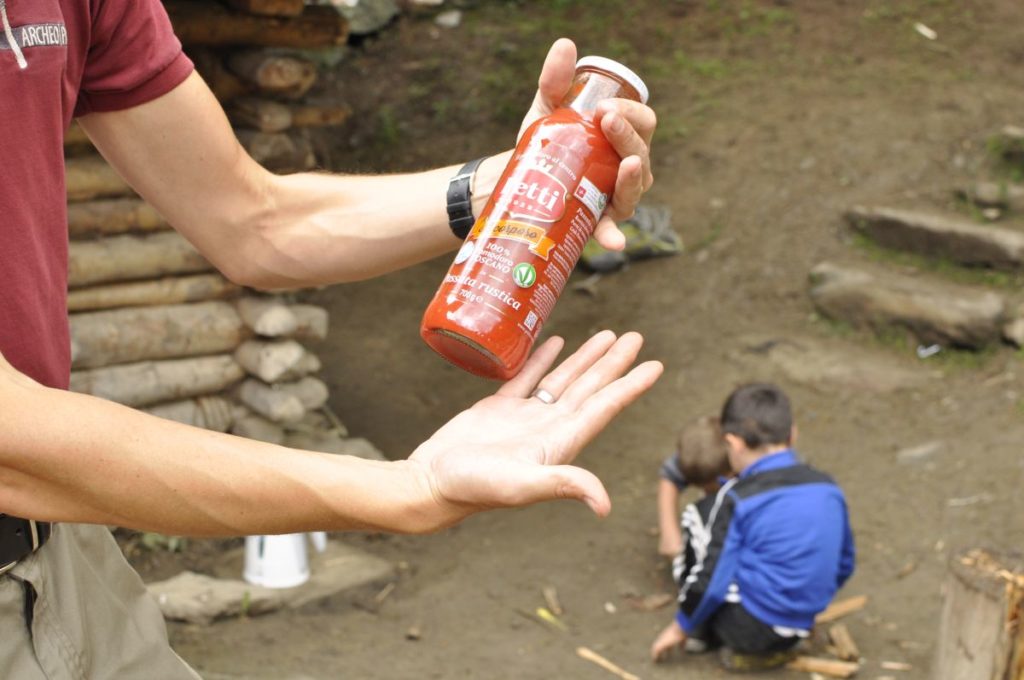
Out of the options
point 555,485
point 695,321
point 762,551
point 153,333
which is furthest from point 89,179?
point 555,485

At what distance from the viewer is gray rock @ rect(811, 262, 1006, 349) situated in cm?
646

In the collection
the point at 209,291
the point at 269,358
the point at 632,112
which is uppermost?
the point at 632,112

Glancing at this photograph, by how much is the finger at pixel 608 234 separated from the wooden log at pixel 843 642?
10.6 feet

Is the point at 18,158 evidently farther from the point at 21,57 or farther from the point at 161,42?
the point at 161,42

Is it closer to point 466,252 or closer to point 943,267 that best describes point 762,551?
point 466,252

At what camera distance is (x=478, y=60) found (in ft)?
32.7

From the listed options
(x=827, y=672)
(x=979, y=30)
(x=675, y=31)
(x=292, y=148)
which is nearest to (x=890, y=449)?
(x=827, y=672)

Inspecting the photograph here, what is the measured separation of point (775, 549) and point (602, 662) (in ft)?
2.64

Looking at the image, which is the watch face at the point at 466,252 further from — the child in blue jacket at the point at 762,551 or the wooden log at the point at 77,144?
the wooden log at the point at 77,144

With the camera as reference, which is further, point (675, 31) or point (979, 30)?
point (675, 31)

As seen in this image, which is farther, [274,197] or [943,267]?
[943,267]

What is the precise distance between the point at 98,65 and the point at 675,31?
27.3 ft

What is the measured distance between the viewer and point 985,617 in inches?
135

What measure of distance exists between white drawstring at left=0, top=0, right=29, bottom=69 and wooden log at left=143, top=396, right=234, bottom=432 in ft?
12.6
